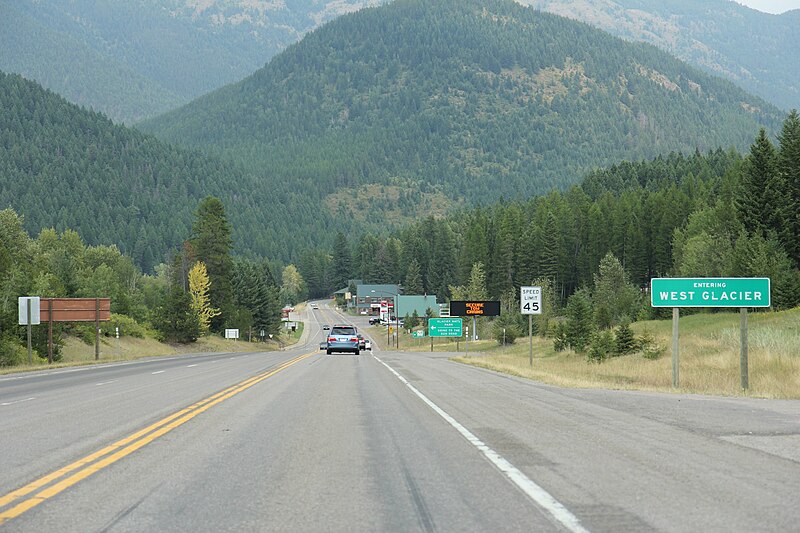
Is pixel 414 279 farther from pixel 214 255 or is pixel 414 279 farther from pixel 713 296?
pixel 713 296

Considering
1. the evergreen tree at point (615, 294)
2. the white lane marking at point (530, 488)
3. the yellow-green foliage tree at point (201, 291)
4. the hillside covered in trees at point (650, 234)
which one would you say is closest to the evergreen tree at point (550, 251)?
the hillside covered in trees at point (650, 234)

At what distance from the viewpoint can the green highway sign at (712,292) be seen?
80.1 ft

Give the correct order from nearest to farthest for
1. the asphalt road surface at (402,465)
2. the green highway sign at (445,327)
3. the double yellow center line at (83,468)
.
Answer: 1. the asphalt road surface at (402,465)
2. the double yellow center line at (83,468)
3. the green highway sign at (445,327)

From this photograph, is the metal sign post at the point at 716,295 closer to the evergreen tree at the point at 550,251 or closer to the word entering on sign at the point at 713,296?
the word entering on sign at the point at 713,296

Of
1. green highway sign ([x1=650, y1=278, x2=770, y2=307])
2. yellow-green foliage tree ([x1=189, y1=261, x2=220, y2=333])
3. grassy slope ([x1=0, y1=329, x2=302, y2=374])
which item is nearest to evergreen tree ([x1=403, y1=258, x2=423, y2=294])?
grassy slope ([x1=0, y1=329, x2=302, y2=374])

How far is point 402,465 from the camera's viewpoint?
10.5 meters

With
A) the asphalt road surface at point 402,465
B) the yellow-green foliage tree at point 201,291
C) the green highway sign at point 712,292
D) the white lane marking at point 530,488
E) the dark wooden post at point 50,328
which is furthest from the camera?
the yellow-green foliage tree at point 201,291

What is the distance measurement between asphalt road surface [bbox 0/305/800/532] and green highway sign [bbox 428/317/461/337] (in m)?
61.5

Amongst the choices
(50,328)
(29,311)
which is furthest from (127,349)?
(29,311)

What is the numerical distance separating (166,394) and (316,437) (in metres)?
10.0

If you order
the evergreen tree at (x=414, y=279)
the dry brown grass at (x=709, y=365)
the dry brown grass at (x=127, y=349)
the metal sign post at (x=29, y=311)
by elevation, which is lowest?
the dry brown grass at (x=127, y=349)

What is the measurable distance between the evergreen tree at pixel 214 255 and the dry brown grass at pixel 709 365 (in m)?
57.9

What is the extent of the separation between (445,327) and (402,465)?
71.3 meters

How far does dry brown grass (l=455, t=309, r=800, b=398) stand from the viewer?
81.9 ft
